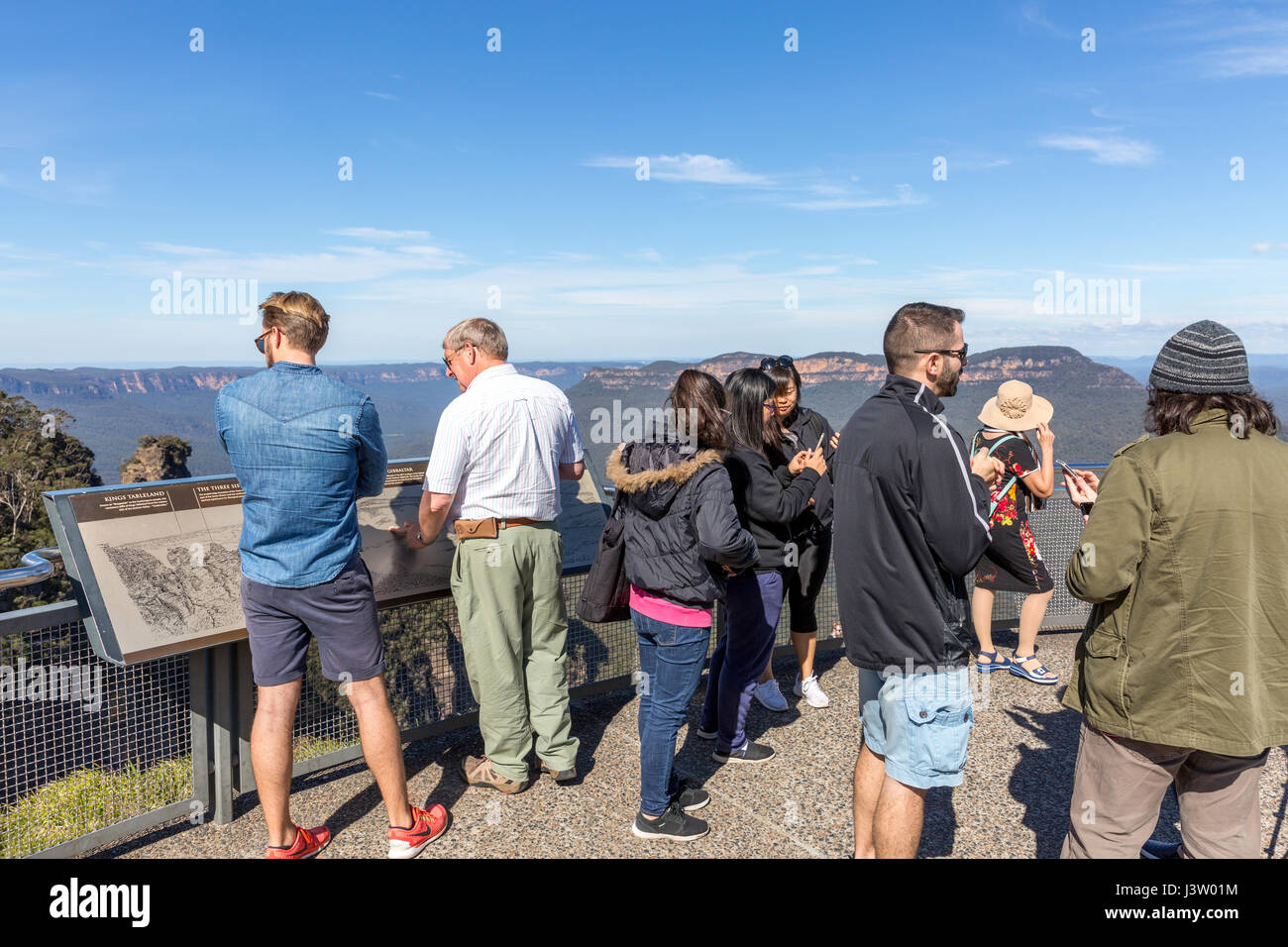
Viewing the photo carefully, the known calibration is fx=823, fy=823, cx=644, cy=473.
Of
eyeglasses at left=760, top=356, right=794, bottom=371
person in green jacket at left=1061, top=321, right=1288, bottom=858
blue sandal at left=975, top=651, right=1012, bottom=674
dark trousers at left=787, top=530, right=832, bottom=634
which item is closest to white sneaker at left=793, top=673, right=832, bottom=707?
dark trousers at left=787, top=530, right=832, bottom=634

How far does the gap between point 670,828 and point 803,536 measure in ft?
5.71

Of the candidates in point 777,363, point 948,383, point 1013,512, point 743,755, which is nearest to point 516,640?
point 743,755

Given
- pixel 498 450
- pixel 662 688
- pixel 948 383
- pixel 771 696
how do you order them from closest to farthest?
pixel 948 383 → pixel 662 688 → pixel 498 450 → pixel 771 696

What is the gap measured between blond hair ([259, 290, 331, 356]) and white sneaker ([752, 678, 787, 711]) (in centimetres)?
306

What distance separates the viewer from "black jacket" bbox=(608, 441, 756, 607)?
3119mm

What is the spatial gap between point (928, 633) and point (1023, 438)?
287 cm

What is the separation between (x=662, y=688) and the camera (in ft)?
10.7

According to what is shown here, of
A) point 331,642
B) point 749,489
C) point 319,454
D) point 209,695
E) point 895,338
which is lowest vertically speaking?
point 209,695

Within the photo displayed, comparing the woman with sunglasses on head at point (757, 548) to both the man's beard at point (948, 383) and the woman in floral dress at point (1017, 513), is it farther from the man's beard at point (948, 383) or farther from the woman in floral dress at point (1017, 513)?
the woman in floral dress at point (1017, 513)

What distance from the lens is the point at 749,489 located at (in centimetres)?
358

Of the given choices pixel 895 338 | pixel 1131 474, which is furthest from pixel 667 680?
pixel 1131 474

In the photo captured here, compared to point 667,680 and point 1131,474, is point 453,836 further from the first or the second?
point 1131,474

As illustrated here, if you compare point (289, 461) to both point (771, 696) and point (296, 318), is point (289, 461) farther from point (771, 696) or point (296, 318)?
point (771, 696)

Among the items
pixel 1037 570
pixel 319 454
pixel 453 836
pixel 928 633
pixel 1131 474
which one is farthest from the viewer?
pixel 1037 570
